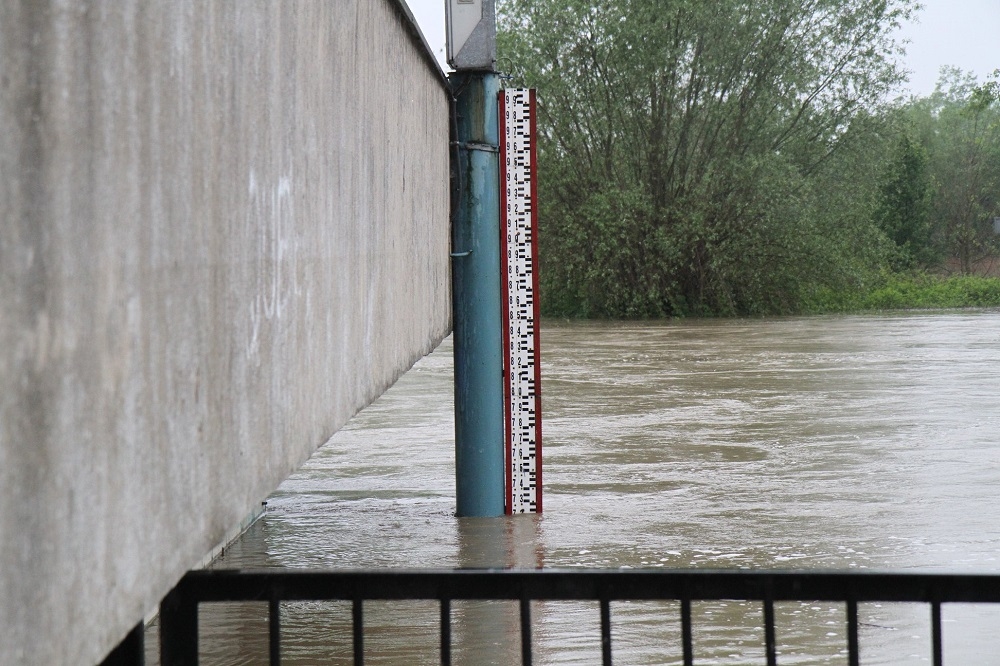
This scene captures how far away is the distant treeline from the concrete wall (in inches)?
1235

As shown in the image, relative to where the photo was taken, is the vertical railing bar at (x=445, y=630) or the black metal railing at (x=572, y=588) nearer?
the black metal railing at (x=572, y=588)

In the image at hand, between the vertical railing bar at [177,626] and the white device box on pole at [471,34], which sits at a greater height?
the white device box on pole at [471,34]

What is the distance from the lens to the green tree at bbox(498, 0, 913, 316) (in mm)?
34406

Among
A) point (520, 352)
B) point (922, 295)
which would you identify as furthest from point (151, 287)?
point (922, 295)

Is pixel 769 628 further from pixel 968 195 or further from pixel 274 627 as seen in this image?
pixel 968 195

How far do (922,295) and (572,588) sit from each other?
41.8 metres

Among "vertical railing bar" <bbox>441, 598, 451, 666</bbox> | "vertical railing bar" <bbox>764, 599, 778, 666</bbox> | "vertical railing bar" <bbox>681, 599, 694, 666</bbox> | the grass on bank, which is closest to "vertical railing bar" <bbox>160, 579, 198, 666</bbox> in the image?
"vertical railing bar" <bbox>441, 598, 451, 666</bbox>

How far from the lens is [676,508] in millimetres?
8086

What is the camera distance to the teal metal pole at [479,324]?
789 centimetres

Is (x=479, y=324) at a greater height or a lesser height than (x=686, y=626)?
greater

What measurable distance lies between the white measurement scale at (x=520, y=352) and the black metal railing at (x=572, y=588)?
5.65m

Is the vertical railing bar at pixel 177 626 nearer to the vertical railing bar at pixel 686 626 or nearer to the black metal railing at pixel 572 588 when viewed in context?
the black metal railing at pixel 572 588

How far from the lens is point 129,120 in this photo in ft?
6.29

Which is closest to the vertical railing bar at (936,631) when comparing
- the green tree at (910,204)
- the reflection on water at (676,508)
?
the reflection on water at (676,508)
